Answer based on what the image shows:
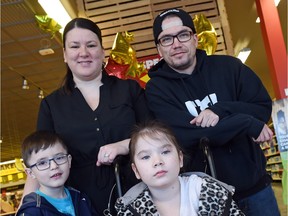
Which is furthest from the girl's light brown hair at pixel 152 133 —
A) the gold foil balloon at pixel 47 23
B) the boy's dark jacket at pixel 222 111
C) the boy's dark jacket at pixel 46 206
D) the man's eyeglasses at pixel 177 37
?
the gold foil balloon at pixel 47 23

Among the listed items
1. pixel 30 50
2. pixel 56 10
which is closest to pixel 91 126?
pixel 56 10

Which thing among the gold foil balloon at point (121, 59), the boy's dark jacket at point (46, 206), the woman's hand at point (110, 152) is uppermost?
the gold foil balloon at point (121, 59)

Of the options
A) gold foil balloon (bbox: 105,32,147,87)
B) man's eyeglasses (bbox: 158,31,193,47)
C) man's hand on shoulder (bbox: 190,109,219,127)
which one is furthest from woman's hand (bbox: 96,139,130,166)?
gold foil balloon (bbox: 105,32,147,87)

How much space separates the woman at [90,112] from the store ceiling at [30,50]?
13.5 ft

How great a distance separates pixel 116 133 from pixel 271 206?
0.91 metres

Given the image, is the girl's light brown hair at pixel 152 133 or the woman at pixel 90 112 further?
the woman at pixel 90 112

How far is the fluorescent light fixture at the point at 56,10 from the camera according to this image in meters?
5.26

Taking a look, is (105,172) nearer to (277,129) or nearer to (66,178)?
(66,178)

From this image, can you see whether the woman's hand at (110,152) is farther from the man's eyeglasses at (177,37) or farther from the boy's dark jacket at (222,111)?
the man's eyeglasses at (177,37)

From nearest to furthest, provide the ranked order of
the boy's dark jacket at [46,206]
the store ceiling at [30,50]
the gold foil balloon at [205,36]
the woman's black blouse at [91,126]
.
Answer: the boy's dark jacket at [46,206], the woman's black blouse at [91,126], the gold foil balloon at [205,36], the store ceiling at [30,50]

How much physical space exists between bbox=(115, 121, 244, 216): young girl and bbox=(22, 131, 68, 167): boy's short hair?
41 cm

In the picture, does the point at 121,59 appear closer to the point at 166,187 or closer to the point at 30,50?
the point at 166,187

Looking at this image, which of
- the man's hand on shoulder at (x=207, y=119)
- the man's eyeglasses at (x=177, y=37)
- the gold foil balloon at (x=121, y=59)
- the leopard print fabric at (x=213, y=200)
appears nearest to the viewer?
the leopard print fabric at (x=213, y=200)

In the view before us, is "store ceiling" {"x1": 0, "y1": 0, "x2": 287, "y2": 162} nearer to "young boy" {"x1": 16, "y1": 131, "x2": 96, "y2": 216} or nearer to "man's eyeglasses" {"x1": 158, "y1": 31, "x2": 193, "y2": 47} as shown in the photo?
"man's eyeglasses" {"x1": 158, "y1": 31, "x2": 193, "y2": 47}
